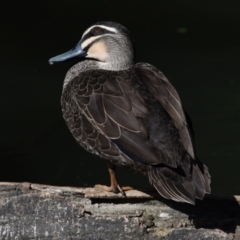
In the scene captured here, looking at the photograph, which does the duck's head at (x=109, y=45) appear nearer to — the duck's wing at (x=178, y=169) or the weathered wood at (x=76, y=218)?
the duck's wing at (x=178, y=169)

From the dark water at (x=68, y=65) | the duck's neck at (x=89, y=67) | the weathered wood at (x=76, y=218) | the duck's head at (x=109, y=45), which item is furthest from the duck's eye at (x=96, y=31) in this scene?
the dark water at (x=68, y=65)

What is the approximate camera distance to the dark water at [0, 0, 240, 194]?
5328mm

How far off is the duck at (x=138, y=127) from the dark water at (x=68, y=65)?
119 cm

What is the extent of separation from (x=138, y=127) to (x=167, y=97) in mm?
354

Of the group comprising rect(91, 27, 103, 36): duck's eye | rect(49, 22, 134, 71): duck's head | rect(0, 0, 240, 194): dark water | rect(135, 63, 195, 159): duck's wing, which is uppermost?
rect(91, 27, 103, 36): duck's eye

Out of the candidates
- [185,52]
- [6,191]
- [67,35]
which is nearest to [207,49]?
[185,52]

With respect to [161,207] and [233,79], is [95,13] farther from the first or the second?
[161,207]

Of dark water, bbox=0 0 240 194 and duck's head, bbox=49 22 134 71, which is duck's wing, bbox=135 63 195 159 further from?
dark water, bbox=0 0 240 194

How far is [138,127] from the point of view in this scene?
3.75m

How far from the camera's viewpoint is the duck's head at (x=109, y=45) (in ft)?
14.2

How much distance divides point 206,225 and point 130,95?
0.71 meters

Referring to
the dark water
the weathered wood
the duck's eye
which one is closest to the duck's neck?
the duck's eye

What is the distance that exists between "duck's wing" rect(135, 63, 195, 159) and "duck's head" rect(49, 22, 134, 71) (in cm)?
10

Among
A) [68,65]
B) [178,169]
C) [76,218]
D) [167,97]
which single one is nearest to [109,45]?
[167,97]
